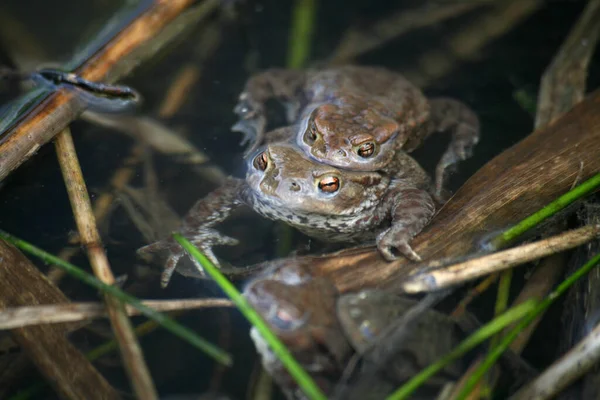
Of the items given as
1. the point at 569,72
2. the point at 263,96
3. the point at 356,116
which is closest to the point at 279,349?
the point at 356,116

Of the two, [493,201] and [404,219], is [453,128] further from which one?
[404,219]

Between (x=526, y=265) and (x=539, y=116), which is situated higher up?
(x=539, y=116)

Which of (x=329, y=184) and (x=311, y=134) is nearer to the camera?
(x=329, y=184)

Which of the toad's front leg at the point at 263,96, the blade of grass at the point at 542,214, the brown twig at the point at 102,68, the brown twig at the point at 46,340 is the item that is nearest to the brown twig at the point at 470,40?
the toad's front leg at the point at 263,96

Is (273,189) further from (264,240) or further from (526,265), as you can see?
(526,265)

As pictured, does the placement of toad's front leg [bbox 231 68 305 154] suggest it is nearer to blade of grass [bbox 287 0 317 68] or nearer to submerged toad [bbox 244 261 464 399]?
blade of grass [bbox 287 0 317 68]

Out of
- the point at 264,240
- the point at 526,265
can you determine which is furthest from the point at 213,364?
the point at 526,265

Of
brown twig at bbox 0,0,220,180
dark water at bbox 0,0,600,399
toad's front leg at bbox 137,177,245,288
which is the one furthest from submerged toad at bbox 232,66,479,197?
brown twig at bbox 0,0,220,180
